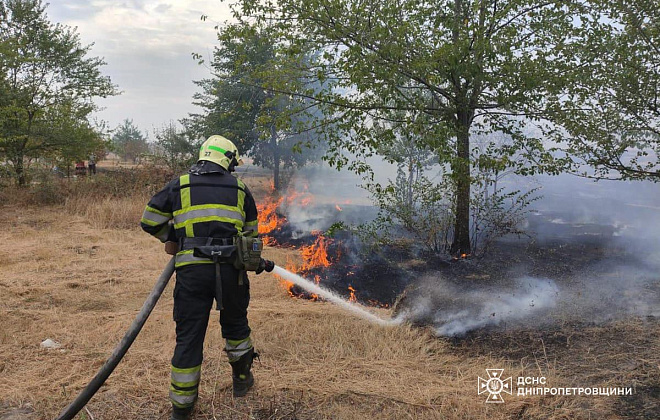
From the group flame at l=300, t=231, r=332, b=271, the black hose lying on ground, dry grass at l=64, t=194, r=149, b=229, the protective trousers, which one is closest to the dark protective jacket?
the protective trousers

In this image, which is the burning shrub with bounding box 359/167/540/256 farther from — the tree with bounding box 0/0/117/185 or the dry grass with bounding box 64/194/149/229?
the tree with bounding box 0/0/117/185

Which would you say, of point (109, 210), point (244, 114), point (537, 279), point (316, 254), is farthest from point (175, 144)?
point (537, 279)

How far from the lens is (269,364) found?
3.96m

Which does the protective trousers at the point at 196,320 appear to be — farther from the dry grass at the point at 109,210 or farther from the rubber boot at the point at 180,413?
the dry grass at the point at 109,210

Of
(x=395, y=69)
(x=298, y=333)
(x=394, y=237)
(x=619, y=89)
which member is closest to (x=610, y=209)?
(x=394, y=237)

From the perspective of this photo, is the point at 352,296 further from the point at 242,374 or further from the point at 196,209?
the point at 196,209

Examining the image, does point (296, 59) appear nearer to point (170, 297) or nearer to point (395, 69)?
point (395, 69)

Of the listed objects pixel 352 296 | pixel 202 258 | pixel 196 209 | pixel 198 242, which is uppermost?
pixel 196 209

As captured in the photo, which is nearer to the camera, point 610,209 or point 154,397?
point 154,397

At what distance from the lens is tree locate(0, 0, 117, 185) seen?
1372cm

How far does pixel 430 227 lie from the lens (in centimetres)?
854

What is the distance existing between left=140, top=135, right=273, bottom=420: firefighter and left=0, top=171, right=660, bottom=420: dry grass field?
347mm

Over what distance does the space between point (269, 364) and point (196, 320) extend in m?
1.14

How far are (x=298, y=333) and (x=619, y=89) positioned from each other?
209 inches
